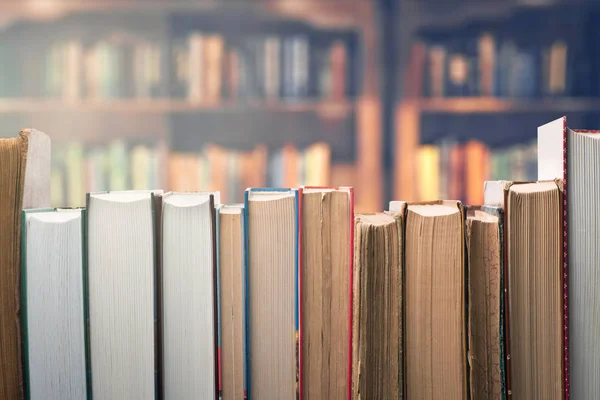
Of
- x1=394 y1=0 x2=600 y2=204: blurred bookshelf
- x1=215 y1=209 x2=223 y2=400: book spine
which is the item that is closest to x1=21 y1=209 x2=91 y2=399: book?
x1=215 y1=209 x2=223 y2=400: book spine

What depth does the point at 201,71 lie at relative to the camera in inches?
71.5

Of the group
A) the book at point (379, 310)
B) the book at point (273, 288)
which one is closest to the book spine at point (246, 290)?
the book at point (273, 288)

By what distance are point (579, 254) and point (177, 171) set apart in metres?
1.64

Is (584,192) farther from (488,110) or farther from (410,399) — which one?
(488,110)

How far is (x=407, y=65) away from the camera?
1.84m

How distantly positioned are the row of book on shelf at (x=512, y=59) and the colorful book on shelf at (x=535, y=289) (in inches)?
59.6

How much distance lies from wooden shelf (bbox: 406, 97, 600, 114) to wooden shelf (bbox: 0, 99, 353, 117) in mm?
337

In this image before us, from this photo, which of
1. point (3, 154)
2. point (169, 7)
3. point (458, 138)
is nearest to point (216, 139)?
point (169, 7)

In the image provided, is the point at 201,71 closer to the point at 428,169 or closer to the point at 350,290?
the point at 428,169

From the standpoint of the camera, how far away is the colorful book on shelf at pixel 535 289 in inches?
16.2

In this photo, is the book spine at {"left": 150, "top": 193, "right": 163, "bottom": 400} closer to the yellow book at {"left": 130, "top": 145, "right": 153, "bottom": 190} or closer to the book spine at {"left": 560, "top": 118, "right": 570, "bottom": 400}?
the book spine at {"left": 560, "top": 118, "right": 570, "bottom": 400}

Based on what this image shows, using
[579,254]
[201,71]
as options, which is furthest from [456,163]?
[579,254]

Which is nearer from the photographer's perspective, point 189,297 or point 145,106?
point 189,297

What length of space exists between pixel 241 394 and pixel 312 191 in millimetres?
209
